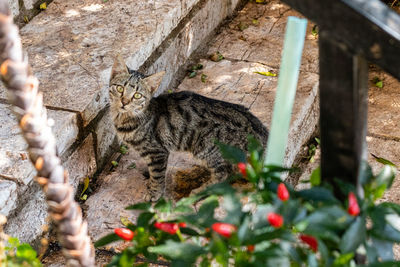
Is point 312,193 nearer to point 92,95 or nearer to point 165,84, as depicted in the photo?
point 92,95

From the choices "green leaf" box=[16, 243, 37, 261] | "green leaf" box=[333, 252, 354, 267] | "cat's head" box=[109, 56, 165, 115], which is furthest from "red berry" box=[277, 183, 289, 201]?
"cat's head" box=[109, 56, 165, 115]

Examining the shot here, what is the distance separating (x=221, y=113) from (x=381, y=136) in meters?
1.34

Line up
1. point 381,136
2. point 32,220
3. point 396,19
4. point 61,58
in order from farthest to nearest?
point 381,136 < point 61,58 < point 32,220 < point 396,19

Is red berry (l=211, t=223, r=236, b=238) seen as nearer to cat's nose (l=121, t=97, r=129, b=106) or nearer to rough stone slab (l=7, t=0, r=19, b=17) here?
cat's nose (l=121, t=97, r=129, b=106)

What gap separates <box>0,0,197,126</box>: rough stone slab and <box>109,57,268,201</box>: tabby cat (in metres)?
0.21

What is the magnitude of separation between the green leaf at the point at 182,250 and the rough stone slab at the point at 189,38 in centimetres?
275

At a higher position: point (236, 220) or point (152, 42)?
point (236, 220)

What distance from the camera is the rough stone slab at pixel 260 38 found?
4555 millimetres

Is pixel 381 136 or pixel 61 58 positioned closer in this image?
pixel 61 58

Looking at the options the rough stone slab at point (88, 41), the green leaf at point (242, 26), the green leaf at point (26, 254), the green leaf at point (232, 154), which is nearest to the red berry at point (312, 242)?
the green leaf at point (232, 154)

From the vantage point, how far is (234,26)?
5.06m

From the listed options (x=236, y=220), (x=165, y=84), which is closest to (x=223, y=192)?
(x=236, y=220)

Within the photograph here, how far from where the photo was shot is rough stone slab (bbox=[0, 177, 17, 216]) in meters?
2.68

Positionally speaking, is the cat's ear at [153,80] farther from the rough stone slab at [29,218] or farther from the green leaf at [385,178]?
the green leaf at [385,178]
